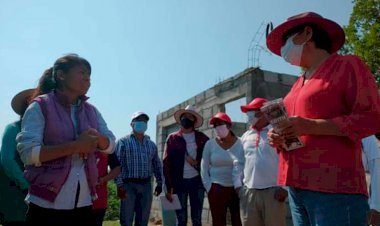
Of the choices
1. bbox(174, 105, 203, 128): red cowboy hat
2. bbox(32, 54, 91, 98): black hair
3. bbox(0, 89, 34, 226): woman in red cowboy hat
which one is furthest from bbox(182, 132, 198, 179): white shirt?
bbox(32, 54, 91, 98): black hair

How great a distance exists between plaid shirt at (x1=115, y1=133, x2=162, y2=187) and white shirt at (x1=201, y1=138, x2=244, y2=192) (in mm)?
925

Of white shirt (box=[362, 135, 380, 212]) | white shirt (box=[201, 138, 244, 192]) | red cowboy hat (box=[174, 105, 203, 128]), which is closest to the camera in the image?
white shirt (box=[362, 135, 380, 212])

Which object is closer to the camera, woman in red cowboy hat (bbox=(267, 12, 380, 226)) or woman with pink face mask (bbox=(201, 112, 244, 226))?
woman in red cowboy hat (bbox=(267, 12, 380, 226))

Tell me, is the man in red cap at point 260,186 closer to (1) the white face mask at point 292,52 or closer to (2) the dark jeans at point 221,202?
(2) the dark jeans at point 221,202

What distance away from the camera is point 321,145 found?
1.96 meters

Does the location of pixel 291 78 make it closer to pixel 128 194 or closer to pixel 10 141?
pixel 128 194

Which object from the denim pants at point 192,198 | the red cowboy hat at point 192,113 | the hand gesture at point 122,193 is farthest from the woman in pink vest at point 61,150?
the red cowboy hat at point 192,113

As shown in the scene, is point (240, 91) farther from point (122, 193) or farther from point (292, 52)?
point (292, 52)

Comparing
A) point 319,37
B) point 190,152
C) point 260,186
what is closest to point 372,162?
point 260,186

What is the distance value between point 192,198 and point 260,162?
158 centimetres

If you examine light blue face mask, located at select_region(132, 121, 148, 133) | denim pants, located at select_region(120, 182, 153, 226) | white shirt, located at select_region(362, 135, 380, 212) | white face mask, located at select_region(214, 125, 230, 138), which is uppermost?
light blue face mask, located at select_region(132, 121, 148, 133)

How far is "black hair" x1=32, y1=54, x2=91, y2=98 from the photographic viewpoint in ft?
8.46

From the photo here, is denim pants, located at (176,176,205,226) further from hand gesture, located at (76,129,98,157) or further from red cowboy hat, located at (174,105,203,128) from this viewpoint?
hand gesture, located at (76,129,98,157)

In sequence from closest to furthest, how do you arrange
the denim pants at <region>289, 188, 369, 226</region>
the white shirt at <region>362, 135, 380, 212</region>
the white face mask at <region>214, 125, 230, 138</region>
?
the denim pants at <region>289, 188, 369, 226</region>, the white shirt at <region>362, 135, 380, 212</region>, the white face mask at <region>214, 125, 230, 138</region>
